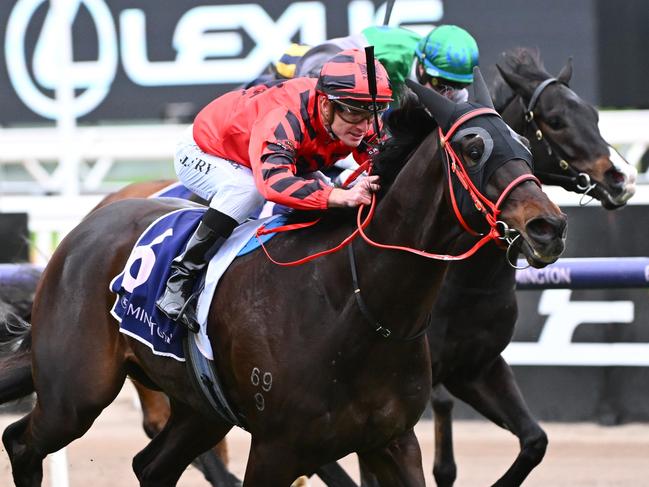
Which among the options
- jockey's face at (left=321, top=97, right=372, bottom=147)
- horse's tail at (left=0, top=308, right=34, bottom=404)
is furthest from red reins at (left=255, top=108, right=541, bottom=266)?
horse's tail at (left=0, top=308, right=34, bottom=404)

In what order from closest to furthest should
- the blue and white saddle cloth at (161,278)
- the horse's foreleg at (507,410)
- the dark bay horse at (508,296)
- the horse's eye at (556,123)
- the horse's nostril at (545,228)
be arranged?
the horse's nostril at (545,228)
the blue and white saddle cloth at (161,278)
the horse's foreleg at (507,410)
the dark bay horse at (508,296)
the horse's eye at (556,123)

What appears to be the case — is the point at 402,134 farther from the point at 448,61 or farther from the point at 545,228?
the point at 448,61

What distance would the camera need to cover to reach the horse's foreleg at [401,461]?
387 cm

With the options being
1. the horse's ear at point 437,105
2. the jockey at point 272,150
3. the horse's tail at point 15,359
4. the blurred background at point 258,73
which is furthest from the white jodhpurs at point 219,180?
the blurred background at point 258,73

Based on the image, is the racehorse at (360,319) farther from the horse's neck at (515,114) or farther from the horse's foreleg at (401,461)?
the horse's neck at (515,114)

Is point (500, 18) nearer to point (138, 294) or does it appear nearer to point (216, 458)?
point (216, 458)

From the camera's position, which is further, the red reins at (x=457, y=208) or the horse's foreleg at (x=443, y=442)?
the horse's foreleg at (x=443, y=442)

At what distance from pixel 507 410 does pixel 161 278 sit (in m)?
1.51

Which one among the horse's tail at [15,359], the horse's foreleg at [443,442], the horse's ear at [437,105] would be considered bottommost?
the horse's foreleg at [443,442]

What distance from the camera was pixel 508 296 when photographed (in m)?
4.98

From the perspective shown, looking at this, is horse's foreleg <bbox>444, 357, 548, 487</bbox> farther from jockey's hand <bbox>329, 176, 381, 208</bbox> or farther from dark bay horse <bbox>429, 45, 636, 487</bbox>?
jockey's hand <bbox>329, 176, 381, 208</bbox>

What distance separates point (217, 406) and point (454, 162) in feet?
4.07

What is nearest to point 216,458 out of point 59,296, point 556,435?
point 59,296

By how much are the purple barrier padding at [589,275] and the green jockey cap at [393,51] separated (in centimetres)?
115
